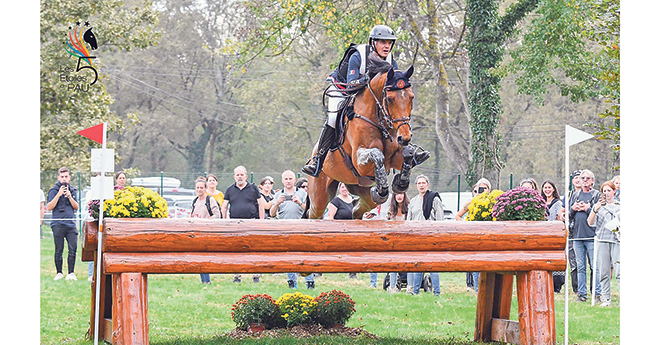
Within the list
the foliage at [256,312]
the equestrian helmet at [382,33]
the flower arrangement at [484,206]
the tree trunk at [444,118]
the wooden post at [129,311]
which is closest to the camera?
A: the wooden post at [129,311]

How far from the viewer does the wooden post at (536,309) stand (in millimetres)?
6039

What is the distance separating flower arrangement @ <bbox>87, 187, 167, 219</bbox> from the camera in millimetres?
5836

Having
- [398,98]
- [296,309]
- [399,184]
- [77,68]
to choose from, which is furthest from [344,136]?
[77,68]

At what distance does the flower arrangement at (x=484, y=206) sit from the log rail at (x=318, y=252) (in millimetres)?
730

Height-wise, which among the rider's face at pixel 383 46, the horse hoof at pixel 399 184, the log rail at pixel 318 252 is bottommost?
the log rail at pixel 318 252

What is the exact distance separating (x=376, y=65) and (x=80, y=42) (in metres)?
11.7

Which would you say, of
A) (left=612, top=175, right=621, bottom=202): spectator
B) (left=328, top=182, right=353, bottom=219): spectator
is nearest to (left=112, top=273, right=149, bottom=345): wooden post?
(left=328, top=182, right=353, bottom=219): spectator

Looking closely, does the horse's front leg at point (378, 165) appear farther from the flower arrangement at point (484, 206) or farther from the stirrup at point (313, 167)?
the flower arrangement at point (484, 206)

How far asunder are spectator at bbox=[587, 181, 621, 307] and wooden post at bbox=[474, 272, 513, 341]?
124 inches

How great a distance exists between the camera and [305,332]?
6980mm

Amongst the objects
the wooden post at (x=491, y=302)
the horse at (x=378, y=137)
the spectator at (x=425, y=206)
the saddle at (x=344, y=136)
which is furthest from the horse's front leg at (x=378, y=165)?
the spectator at (x=425, y=206)

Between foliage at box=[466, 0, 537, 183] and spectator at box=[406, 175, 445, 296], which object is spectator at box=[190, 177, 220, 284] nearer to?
spectator at box=[406, 175, 445, 296]

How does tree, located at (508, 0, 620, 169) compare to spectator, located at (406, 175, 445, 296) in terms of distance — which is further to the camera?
tree, located at (508, 0, 620, 169)

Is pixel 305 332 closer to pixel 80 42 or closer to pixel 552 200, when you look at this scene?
pixel 552 200
